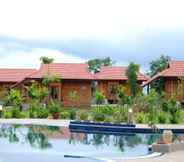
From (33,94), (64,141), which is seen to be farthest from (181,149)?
(33,94)

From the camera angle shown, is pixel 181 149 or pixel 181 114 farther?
pixel 181 114

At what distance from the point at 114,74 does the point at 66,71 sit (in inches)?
144

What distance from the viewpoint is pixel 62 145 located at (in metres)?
16.7

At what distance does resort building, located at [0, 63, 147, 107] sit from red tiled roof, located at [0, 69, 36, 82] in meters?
1.87

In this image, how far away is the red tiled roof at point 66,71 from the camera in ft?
129

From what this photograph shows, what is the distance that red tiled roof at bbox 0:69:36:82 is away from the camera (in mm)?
42625

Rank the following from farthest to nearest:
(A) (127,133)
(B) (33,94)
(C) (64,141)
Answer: (B) (33,94) < (A) (127,133) < (C) (64,141)

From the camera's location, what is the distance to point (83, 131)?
22469 millimetres

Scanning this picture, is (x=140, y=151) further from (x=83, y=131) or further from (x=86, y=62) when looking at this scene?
(x=86, y=62)

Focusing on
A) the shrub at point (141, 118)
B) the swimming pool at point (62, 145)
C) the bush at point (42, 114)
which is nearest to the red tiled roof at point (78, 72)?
the bush at point (42, 114)

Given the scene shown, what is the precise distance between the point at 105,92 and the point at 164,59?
47.0ft

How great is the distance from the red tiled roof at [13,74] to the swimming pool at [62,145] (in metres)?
18.8

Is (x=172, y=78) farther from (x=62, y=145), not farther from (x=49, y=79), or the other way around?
(x=62, y=145)

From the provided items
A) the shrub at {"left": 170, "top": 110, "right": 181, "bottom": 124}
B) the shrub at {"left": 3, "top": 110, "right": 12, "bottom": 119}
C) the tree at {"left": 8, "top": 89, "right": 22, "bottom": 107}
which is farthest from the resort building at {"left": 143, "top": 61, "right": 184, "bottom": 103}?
the shrub at {"left": 3, "top": 110, "right": 12, "bottom": 119}
